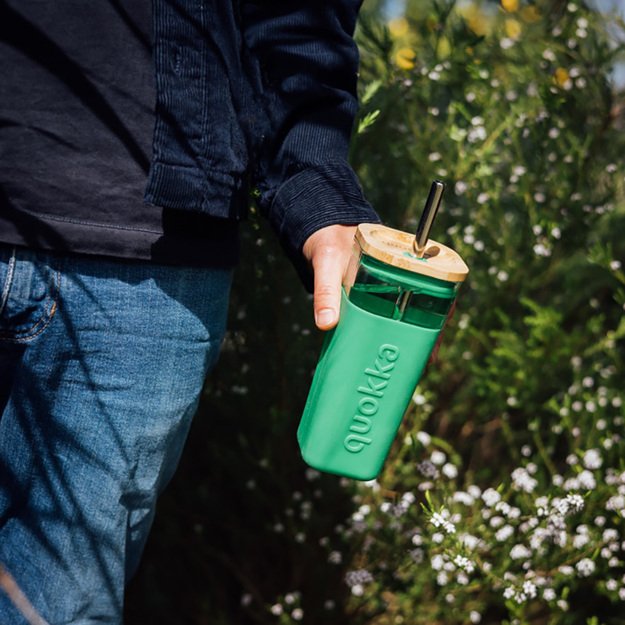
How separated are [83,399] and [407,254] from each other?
1.65ft

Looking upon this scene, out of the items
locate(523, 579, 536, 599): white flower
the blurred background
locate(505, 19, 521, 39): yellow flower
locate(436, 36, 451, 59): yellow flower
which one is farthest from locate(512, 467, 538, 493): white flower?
locate(505, 19, 521, 39): yellow flower

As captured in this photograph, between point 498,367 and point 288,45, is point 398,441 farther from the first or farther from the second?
point 288,45

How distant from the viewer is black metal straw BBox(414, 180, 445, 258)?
92 centimetres

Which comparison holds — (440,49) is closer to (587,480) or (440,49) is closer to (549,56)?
(549,56)

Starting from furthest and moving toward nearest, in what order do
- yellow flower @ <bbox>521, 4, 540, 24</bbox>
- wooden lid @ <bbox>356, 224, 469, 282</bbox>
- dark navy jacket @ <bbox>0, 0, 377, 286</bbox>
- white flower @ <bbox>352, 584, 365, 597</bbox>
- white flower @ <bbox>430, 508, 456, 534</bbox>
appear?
yellow flower @ <bbox>521, 4, 540, 24</bbox>, white flower @ <bbox>352, 584, 365, 597</bbox>, white flower @ <bbox>430, 508, 456, 534</bbox>, dark navy jacket @ <bbox>0, 0, 377, 286</bbox>, wooden lid @ <bbox>356, 224, 469, 282</bbox>

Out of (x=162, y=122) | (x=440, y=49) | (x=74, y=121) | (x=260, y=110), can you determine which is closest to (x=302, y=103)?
(x=260, y=110)

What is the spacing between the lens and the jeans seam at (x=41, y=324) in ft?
3.31

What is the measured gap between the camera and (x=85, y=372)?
106 cm

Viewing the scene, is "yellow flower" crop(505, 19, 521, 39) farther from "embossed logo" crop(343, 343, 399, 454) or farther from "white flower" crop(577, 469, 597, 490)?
"embossed logo" crop(343, 343, 399, 454)

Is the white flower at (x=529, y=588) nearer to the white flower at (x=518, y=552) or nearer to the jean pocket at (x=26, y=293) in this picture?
the white flower at (x=518, y=552)

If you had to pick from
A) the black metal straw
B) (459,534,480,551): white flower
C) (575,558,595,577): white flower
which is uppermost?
the black metal straw

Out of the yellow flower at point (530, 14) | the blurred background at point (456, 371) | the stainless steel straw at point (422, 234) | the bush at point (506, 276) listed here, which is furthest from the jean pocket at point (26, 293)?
the yellow flower at point (530, 14)

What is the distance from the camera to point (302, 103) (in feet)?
3.69

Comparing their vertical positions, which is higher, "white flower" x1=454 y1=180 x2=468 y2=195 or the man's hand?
the man's hand
